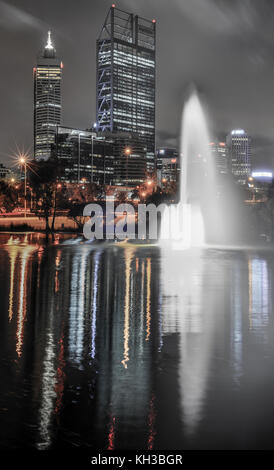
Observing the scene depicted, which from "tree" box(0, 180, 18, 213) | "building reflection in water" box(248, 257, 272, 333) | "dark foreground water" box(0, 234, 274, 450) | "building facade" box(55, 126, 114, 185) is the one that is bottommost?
"dark foreground water" box(0, 234, 274, 450)

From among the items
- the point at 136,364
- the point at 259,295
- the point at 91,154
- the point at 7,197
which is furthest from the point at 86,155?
the point at 136,364

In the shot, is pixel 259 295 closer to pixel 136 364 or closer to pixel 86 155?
pixel 136 364

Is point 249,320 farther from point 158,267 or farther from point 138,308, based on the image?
point 158,267

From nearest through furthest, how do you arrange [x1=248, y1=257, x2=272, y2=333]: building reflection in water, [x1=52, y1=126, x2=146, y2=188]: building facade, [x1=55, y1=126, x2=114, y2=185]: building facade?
1. [x1=248, y1=257, x2=272, y2=333]: building reflection in water
2. [x1=55, y1=126, x2=114, y2=185]: building facade
3. [x1=52, y1=126, x2=146, y2=188]: building facade

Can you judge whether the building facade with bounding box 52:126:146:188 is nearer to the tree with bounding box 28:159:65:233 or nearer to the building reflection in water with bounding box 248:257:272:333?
the tree with bounding box 28:159:65:233

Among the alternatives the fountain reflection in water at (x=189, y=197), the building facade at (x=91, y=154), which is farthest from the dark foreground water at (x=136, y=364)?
the building facade at (x=91, y=154)

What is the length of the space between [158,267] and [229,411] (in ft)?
51.3

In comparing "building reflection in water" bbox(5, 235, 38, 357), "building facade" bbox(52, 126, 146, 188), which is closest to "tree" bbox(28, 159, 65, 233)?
"building reflection in water" bbox(5, 235, 38, 357)

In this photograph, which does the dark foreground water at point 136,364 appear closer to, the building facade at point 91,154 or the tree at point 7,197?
the tree at point 7,197

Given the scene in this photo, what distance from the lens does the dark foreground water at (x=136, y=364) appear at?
5.82m

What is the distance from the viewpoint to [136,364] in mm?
8211

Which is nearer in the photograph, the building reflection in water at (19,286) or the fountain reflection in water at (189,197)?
the building reflection in water at (19,286)

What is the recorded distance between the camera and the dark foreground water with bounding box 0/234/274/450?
19.1ft
